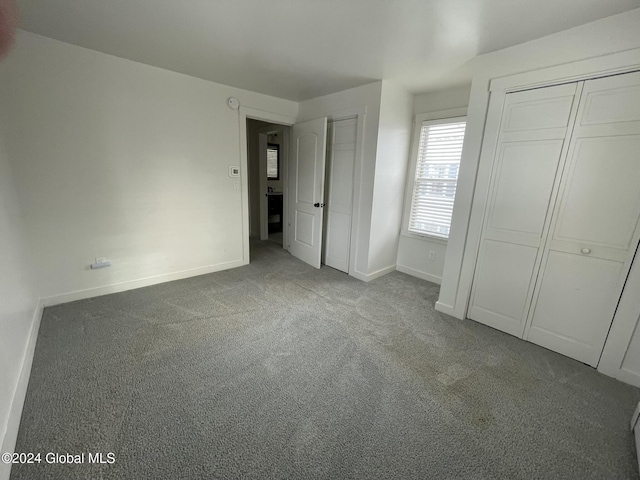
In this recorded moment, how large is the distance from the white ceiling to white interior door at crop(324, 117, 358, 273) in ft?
2.35

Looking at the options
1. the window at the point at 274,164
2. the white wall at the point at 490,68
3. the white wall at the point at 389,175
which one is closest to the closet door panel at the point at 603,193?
the white wall at the point at 490,68

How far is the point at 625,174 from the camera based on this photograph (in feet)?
5.45

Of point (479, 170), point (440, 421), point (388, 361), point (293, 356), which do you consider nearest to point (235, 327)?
point (293, 356)

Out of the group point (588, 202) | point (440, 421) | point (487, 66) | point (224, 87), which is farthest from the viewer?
point (224, 87)

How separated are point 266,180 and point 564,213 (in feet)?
13.8

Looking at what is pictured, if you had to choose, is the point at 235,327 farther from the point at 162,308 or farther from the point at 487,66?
the point at 487,66

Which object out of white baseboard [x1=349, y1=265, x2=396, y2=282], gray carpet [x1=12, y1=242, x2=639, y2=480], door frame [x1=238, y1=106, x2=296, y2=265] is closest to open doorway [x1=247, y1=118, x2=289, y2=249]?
door frame [x1=238, y1=106, x2=296, y2=265]

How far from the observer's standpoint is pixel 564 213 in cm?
190

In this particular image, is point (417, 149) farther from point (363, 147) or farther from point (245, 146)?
point (245, 146)

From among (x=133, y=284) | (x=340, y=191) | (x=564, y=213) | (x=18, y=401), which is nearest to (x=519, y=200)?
(x=564, y=213)

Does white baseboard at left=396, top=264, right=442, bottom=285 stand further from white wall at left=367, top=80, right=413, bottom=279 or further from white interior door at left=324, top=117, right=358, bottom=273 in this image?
white interior door at left=324, top=117, right=358, bottom=273

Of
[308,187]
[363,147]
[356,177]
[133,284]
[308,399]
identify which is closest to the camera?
[308,399]

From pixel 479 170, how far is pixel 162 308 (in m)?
3.14

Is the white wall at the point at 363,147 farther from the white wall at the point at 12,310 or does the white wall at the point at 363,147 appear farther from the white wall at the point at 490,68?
the white wall at the point at 12,310
